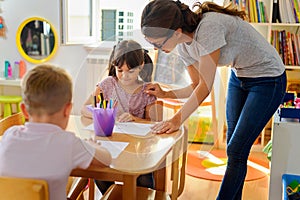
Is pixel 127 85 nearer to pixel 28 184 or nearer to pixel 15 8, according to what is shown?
pixel 28 184

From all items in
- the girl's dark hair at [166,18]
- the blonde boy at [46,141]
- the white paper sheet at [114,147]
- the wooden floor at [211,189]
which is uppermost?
the girl's dark hair at [166,18]

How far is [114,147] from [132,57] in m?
0.52

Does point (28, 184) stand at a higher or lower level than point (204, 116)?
higher

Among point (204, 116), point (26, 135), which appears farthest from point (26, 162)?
point (204, 116)

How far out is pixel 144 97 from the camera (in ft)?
6.18

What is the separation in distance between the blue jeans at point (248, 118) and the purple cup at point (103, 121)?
0.56m

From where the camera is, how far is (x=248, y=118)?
5.59ft

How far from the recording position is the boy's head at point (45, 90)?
114 centimetres

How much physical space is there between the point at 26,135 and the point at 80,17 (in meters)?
2.90

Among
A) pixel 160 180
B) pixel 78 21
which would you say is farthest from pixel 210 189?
pixel 78 21

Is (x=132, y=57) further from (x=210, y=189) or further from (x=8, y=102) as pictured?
(x=8, y=102)

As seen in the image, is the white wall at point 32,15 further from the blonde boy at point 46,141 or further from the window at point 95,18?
the blonde boy at point 46,141

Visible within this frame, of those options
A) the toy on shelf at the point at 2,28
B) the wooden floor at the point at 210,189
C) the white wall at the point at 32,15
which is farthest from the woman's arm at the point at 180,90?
the toy on shelf at the point at 2,28

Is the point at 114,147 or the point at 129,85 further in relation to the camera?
the point at 129,85
